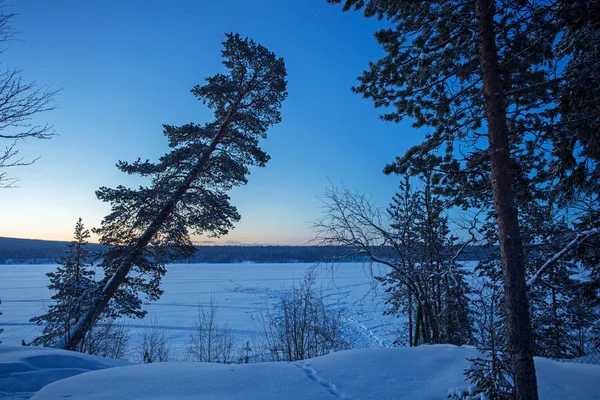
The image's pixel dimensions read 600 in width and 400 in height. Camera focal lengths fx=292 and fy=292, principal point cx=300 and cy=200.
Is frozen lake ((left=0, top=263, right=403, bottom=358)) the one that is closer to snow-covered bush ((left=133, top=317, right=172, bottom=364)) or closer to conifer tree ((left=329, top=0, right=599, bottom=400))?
snow-covered bush ((left=133, top=317, right=172, bottom=364))

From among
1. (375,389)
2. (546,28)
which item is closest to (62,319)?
(375,389)

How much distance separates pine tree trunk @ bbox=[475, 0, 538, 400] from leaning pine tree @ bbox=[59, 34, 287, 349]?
773cm

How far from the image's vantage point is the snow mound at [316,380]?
3438 mm

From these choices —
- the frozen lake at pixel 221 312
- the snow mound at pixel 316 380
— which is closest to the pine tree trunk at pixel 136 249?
the frozen lake at pixel 221 312

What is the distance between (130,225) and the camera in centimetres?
970

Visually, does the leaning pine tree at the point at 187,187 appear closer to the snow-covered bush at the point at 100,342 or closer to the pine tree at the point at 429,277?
the snow-covered bush at the point at 100,342

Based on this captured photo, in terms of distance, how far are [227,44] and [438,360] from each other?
36.4 feet

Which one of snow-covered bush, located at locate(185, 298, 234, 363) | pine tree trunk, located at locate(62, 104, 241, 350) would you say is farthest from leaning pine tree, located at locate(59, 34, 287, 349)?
snow-covered bush, located at locate(185, 298, 234, 363)

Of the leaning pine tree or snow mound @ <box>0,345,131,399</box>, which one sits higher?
the leaning pine tree

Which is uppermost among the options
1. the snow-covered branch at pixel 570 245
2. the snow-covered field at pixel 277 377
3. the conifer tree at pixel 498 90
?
the conifer tree at pixel 498 90

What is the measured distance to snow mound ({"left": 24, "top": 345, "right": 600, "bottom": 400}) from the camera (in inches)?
135

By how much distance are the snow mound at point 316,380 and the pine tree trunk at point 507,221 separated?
52cm

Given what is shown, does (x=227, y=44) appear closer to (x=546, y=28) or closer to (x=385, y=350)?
(x=546, y=28)

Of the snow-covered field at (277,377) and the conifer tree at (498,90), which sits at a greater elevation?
the conifer tree at (498,90)
